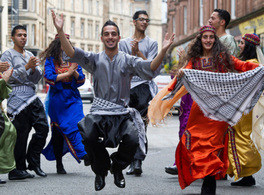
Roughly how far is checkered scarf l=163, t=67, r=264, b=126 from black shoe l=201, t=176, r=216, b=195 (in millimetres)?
590

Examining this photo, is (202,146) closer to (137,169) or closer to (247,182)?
(247,182)

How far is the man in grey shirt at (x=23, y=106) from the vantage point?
26.1ft

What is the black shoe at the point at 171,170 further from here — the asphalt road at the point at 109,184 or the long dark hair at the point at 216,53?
the long dark hair at the point at 216,53

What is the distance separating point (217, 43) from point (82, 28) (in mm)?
83487

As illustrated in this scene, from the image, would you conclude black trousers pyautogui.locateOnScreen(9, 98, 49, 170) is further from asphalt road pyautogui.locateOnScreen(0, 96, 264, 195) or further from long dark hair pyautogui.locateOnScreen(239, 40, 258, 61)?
long dark hair pyautogui.locateOnScreen(239, 40, 258, 61)

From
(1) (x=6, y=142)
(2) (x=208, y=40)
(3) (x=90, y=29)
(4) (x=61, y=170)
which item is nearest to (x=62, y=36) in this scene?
(2) (x=208, y=40)

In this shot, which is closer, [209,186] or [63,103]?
[209,186]

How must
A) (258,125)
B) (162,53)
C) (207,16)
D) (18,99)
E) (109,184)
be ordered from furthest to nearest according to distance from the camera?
1. (207,16)
2. (18,99)
3. (109,184)
4. (258,125)
5. (162,53)

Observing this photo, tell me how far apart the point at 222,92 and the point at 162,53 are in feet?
3.05

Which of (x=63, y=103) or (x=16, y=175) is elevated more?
(x=63, y=103)

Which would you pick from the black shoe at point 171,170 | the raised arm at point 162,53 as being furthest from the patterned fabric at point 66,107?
the raised arm at point 162,53

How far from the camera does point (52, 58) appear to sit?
331 inches

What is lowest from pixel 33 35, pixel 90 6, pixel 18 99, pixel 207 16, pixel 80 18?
pixel 18 99

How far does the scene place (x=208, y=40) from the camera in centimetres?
689
